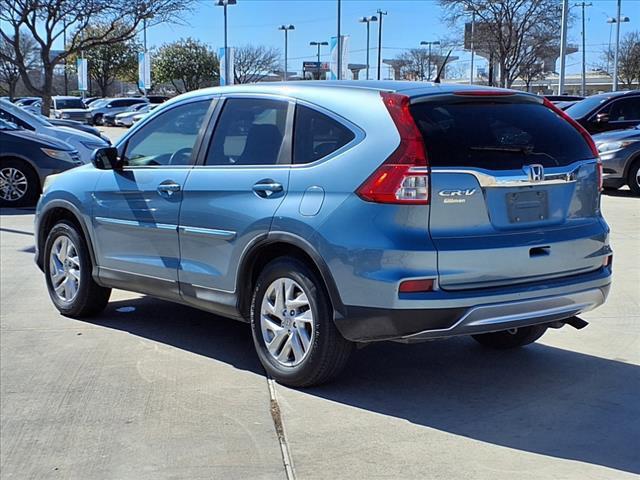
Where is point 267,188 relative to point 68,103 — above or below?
below

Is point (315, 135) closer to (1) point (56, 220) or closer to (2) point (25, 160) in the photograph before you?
(1) point (56, 220)

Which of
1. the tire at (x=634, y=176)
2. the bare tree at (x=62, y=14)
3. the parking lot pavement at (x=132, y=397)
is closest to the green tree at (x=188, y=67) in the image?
the bare tree at (x=62, y=14)

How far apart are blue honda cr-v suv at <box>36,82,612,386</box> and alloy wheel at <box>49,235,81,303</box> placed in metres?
0.99

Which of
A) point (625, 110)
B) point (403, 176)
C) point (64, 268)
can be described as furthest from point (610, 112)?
point (403, 176)

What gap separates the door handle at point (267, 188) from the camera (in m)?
4.73

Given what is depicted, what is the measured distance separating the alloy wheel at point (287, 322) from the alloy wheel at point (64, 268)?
214 centimetres

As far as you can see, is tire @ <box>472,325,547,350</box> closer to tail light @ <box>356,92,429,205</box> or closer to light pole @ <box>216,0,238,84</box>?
tail light @ <box>356,92,429,205</box>

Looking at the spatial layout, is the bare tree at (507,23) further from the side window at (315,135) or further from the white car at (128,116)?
the side window at (315,135)

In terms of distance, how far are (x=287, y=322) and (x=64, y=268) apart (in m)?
2.58

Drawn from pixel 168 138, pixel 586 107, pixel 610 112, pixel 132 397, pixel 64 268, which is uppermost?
pixel 586 107

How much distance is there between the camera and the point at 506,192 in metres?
4.34

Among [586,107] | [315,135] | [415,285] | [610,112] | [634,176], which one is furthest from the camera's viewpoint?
[586,107]

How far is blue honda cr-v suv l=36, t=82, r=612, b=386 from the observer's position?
165 inches

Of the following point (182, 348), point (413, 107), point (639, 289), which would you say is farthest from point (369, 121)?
point (639, 289)
